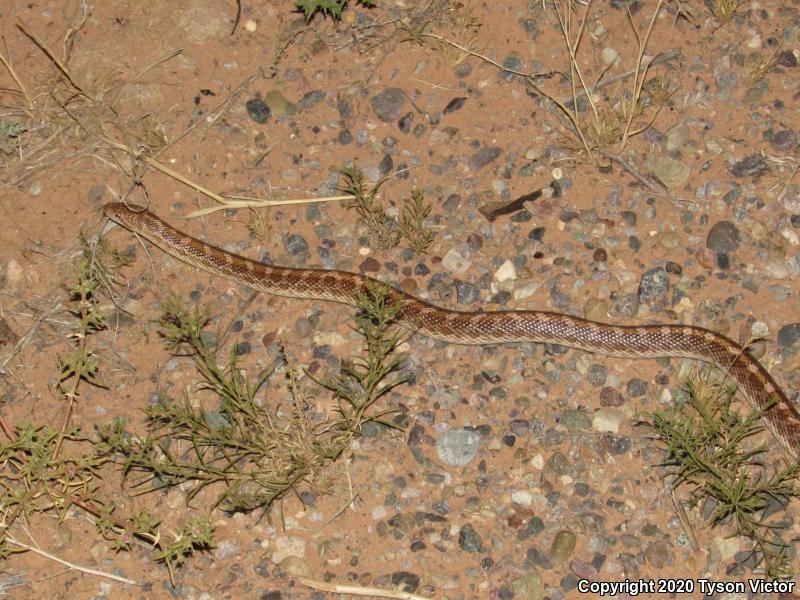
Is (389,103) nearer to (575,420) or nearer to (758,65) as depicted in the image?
(758,65)

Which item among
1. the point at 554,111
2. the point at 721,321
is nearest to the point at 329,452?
the point at 721,321

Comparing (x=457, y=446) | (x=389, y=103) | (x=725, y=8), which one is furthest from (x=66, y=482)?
(x=725, y=8)

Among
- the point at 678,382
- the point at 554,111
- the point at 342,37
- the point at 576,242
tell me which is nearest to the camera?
the point at 678,382

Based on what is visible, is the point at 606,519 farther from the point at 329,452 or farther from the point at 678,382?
the point at 329,452

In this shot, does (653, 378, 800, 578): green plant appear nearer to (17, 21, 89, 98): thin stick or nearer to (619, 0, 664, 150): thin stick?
(619, 0, 664, 150): thin stick

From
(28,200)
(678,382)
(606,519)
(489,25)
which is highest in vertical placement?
(489,25)

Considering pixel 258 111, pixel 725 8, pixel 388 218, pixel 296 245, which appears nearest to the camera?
pixel 388 218

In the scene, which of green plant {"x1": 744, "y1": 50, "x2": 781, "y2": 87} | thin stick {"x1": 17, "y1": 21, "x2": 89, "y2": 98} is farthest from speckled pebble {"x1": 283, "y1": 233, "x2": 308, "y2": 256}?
green plant {"x1": 744, "y1": 50, "x2": 781, "y2": 87}
